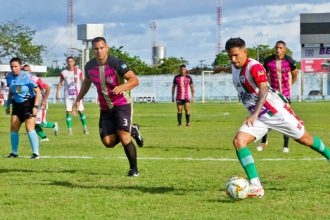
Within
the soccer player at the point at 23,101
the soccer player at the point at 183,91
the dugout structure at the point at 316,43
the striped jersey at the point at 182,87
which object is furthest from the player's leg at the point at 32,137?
the dugout structure at the point at 316,43

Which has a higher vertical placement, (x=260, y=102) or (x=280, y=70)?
(x=280, y=70)

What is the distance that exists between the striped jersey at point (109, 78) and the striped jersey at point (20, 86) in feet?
11.5

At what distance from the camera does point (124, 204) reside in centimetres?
816

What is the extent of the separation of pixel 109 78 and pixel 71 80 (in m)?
10.8

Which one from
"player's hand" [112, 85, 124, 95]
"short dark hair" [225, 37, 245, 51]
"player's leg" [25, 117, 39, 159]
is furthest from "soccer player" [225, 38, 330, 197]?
"player's leg" [25, 117, 39, 159]

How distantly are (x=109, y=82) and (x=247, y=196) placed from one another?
3.13m

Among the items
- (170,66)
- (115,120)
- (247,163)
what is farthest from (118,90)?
(170,66)

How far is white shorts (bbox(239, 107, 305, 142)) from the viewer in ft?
28.8

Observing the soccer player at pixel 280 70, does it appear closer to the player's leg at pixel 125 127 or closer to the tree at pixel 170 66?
the player's leg at pixel 125 127

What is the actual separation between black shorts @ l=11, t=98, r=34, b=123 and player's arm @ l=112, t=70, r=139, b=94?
399 cm

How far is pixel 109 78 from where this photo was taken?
10438mm

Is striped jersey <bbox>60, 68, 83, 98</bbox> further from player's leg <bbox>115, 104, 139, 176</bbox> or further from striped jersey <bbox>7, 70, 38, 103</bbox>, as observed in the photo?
player's leg <bbox>115, 104, 139, 176</bbox>

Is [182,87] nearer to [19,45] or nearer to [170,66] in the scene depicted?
[19,45]

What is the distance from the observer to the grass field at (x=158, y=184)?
766 centimetres
